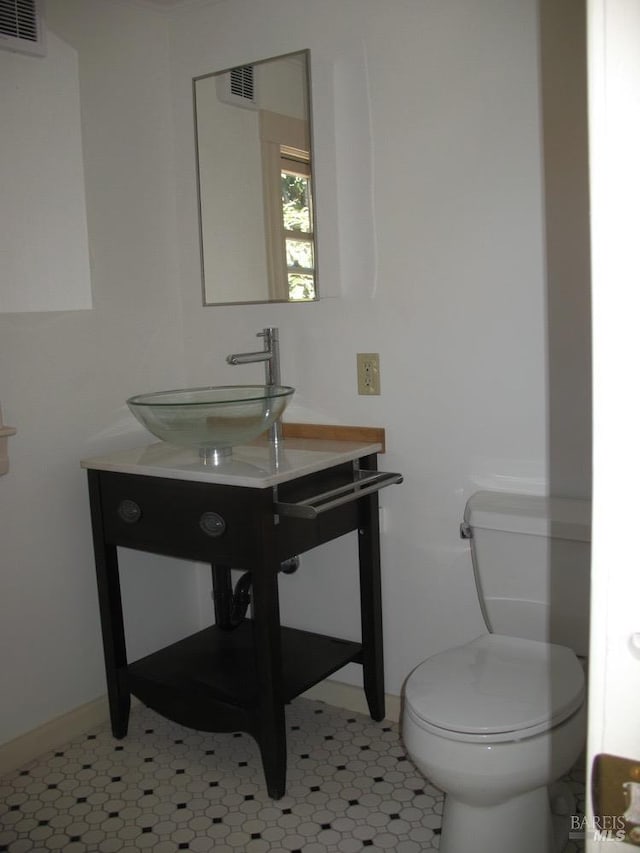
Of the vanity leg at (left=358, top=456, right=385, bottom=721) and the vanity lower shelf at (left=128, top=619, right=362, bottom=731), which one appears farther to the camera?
the vanity leg at (left=358, top=456, right=385, bottom=721)

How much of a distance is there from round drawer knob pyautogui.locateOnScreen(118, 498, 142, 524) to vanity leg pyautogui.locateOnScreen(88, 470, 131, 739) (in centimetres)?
Result: 9

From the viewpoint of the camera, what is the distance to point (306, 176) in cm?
221

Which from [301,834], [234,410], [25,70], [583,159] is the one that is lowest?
[301,834]

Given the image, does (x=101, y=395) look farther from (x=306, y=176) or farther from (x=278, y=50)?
(x=278, y=50)

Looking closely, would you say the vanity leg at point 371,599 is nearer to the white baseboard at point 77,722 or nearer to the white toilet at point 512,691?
the white baseboard at point 77,722

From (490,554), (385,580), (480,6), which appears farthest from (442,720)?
(480,6)

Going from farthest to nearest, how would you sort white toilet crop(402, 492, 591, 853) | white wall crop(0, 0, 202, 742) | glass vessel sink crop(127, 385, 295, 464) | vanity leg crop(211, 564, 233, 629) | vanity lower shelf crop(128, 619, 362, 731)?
vanity leg crop(211, 564, 233, 629) < white wall crop(0, 0, 202, 742) < vanity lower shelf crop(128, 619, 362, 731) < glass vessel sink crop(127, 385, 295, 464) < white toilet crop(402, 492, 591, 853)

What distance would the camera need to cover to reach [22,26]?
6.50 feet

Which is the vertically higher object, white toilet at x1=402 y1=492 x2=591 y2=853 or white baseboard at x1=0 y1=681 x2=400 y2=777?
white toilet at x1=402 y1=492 x2=591 y2=853

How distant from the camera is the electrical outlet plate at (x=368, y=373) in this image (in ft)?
7.15

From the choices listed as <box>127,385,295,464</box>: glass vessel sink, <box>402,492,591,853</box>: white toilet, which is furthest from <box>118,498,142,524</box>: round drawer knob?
<box>402,492,591,853</box>: white toilet

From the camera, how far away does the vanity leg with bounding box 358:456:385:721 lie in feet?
7.08

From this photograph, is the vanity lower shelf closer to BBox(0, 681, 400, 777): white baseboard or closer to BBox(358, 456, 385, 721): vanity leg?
BBox(358, 456, 385, 721): vanity leg

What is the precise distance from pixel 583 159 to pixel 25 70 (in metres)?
1.43
